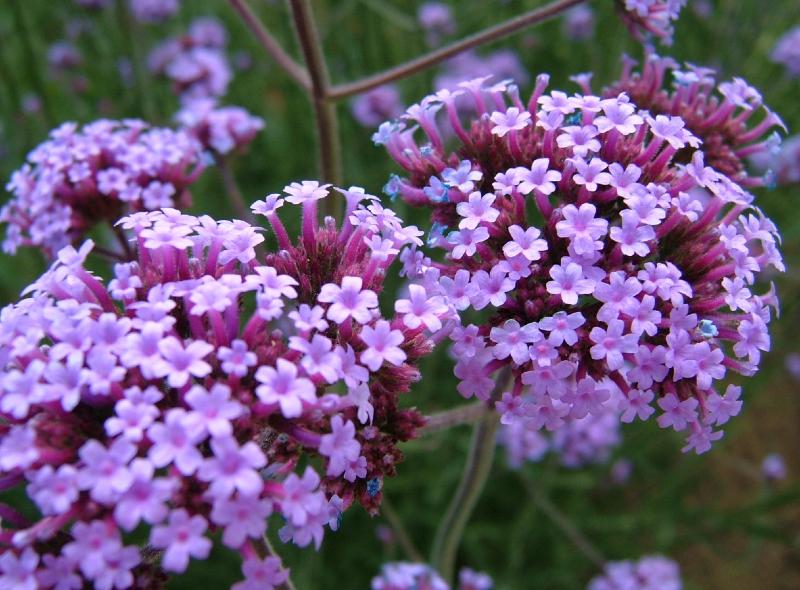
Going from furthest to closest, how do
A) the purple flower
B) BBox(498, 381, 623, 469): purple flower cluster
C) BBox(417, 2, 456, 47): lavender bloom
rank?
BBox(417, 2, 456, 47): lavender bloom
BBox(498, 381, 623, 469): purple flower cluster
the purple flower

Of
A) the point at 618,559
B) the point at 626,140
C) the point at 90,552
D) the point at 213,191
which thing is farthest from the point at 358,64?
the point at 90,552

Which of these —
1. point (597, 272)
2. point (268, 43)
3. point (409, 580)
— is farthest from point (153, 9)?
point (597, 272)

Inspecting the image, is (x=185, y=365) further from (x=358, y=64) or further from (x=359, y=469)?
(x=358, y=64)

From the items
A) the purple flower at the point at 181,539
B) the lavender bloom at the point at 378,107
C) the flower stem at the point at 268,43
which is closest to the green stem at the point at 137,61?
the lavender bloom at the point at 378,107

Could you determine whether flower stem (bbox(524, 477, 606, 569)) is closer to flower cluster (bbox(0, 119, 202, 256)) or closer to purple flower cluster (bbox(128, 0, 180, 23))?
flower cluster (bbox(0, 119, 202, 256))

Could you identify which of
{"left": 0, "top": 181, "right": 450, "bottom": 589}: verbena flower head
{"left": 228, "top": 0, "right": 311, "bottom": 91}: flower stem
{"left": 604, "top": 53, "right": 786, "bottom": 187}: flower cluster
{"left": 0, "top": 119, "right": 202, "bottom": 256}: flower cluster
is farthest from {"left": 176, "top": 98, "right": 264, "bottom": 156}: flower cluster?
{"left": 604, "top": 53, "right": 786, "bottom": 187}: flower cluster

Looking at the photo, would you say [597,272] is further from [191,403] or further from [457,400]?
[457,400]

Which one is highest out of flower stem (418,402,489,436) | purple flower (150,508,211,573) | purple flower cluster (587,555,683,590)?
purple flower (150,508,211,573)

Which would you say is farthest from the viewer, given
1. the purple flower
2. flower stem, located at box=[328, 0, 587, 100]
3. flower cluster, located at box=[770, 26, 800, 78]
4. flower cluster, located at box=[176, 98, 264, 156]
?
flower cluster, located at box=[770, 26, 800, 78]

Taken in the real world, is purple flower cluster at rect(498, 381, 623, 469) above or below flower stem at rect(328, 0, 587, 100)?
below
